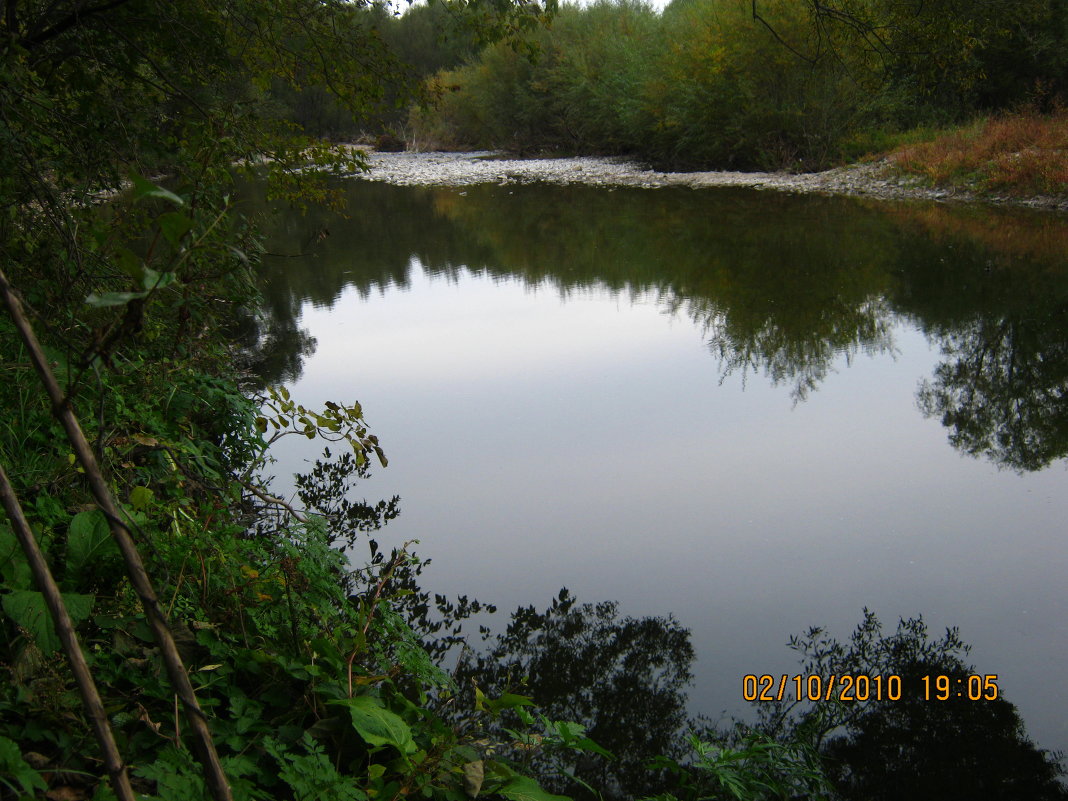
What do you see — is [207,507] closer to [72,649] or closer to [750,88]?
[72,649]

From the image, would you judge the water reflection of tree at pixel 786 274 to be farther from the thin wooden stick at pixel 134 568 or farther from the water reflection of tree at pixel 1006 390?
the thin wooden stick at pixel 134 568

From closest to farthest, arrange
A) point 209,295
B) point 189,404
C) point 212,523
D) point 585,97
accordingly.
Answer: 1. point 212,523
2. point 189,404
3. point 209,295
4. point 585,97

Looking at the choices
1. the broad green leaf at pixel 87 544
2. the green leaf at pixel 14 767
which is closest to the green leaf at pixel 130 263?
the green leaf at pixel 14 767

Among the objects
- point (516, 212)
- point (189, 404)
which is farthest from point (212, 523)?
point (516, 212)

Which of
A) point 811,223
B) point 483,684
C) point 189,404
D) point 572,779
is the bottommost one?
point 572,779

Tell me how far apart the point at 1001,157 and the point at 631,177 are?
460 inches

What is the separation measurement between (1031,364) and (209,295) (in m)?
6.44

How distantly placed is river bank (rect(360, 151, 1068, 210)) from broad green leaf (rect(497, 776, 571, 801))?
9.70 metres

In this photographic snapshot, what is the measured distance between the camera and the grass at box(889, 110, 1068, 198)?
15.3 metres

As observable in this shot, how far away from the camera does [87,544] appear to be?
274 cm

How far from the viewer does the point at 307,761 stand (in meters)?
2.31

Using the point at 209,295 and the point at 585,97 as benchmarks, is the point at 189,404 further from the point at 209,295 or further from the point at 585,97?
the point at 585,97

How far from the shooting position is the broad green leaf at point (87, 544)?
107 inches

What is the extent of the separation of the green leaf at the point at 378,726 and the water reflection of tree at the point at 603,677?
2.39 feet
